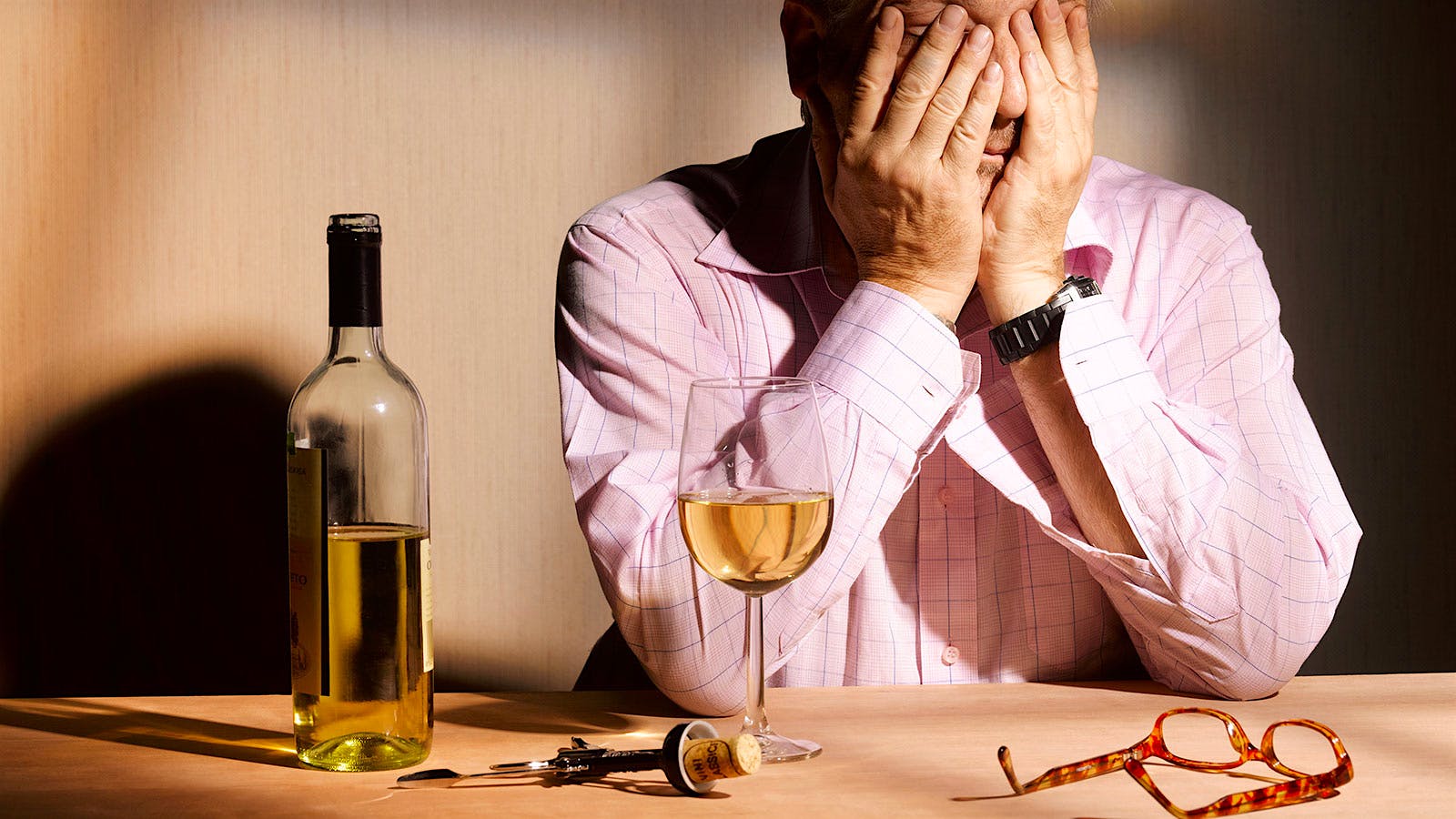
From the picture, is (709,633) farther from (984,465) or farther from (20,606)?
(20,606)

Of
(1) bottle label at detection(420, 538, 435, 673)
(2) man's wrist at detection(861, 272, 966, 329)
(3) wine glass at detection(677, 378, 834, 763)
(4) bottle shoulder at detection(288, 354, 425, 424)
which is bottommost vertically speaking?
(1) bottle label at detection(420, 538, 435, 673)

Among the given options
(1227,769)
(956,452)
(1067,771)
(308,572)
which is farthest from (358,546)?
(956,452)

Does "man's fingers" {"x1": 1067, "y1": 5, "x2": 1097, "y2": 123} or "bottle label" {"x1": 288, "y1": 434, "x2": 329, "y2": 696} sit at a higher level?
"man's fingers" {"x1": 1067, "y1": 5, "x2": 1097, "y2": 123}

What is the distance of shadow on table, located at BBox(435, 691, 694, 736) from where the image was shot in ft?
2.76

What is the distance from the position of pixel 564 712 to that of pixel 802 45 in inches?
28.3

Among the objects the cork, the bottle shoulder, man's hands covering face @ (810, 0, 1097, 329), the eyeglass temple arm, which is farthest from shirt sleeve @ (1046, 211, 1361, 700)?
the bottle shoulder

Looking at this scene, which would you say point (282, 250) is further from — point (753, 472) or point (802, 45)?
point (753, 472)

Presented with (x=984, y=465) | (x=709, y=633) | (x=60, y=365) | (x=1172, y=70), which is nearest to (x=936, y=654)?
(x=984, y=465)

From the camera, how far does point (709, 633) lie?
3.07 feet

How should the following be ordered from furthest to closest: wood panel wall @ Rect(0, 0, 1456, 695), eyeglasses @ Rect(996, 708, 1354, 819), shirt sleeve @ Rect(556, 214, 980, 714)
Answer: wood panel wall @ Rect(0, 0, 1456, 695), shirt sleeve @ Rect(556, 214, 980, 714), eyeglasses @ Rect(996, 708, 1354, 819)

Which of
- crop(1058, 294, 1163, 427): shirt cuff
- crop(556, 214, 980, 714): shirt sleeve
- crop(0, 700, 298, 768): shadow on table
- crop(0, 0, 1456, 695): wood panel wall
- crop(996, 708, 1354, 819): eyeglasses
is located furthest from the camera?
crop(0, 0, 1456, 695): wood panel wall

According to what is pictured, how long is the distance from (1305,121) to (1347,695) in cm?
142

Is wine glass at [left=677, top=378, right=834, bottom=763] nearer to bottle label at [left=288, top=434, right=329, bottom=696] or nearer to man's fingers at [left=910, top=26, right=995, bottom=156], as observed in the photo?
bottle label at [left=288, top=434, right=329, bottom=696]

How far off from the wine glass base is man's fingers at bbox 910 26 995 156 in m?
0.58
